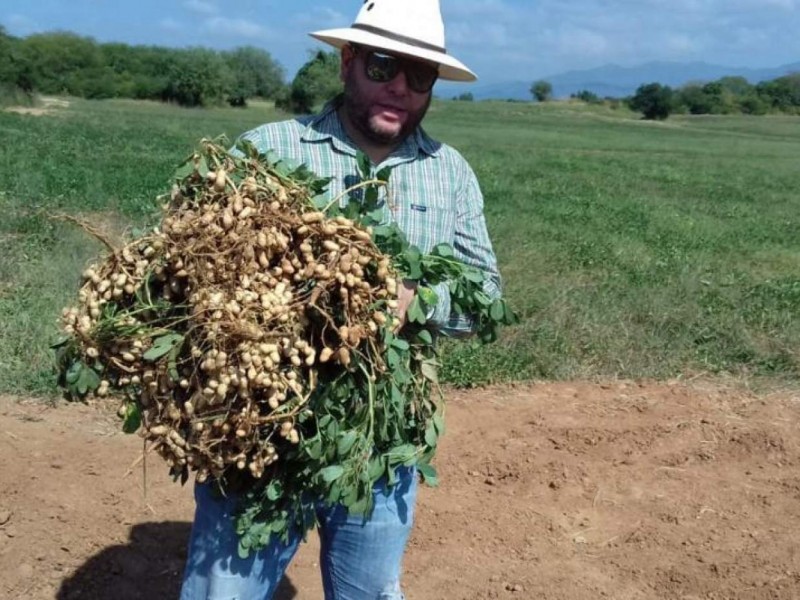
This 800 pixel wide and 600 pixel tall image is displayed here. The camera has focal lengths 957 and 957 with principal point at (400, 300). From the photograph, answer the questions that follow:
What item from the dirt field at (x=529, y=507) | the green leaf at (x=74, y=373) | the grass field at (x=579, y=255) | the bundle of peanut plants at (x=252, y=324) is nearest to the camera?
the bundle of peanut plants at (x=252, y=324)

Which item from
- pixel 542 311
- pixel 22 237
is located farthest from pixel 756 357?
pixel 22 237

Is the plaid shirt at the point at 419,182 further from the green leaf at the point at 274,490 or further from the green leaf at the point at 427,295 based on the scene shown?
the green leaf at the point at 274,490

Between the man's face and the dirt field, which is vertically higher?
the man's face

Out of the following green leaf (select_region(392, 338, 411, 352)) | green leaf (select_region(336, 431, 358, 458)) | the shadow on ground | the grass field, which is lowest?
the shadow on ground

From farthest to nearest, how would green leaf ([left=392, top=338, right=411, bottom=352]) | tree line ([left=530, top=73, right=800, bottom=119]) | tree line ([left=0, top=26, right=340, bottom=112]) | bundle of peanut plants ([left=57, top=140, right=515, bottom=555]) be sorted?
tree line ([left=530, top=73, right=800, bottom=119]) < tree line ([left=0, top=26, right=340, bottom=112]) < green leaf ([left=392, top=338, right=411, bottom=352]) < bundle of peanut plants ([left=57, top=140, right=515, bottom=555])

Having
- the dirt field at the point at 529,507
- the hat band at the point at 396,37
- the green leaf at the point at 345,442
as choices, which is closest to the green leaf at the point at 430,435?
the green leaf at the point at 345,442

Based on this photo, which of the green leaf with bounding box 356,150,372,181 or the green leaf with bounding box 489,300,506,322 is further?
the green leaf with bounding box 489,300,506,322

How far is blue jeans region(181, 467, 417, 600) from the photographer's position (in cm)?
226

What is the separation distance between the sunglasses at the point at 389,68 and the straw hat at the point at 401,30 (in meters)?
0.04

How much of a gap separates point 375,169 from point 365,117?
132 mm

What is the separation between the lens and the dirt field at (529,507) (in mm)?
3740

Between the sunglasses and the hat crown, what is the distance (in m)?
0.05

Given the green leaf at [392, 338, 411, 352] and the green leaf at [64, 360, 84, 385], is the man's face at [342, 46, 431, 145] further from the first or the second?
the green leaf at [64, 360, 84, 385]

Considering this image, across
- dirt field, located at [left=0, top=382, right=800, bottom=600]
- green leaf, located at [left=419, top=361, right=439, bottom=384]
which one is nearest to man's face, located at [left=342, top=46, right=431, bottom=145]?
green leaf, located at [left=419, top=361, right=439, bottom=384]
